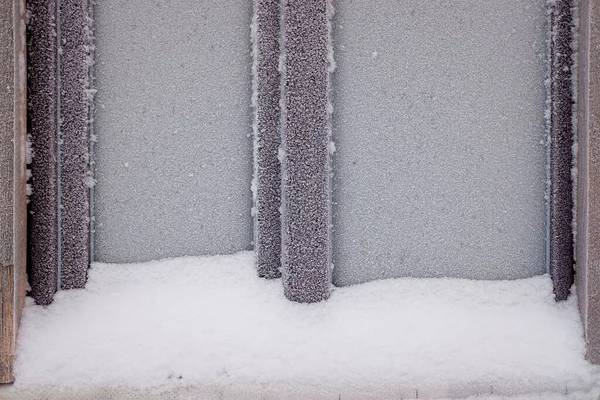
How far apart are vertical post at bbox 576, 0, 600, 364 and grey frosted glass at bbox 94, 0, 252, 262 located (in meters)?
0.77

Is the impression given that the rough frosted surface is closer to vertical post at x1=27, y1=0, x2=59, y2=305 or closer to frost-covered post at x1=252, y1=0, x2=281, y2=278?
frost-covered post at x1=252, y1=0, x2=281, y2=278

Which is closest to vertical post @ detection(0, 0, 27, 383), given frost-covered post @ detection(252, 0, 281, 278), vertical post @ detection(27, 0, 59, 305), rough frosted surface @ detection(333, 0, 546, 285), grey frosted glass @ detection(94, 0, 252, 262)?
vertical post @ detection(27, 0, 59, 305)

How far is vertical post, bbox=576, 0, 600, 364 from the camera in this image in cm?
109

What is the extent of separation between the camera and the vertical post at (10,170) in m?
1.05

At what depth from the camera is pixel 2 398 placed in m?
1.07

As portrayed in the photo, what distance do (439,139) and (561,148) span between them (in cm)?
29

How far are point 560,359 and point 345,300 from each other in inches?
20.0

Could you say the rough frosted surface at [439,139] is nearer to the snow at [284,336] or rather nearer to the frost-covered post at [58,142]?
the snow at [284,336]

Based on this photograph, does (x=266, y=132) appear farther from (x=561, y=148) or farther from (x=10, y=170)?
(x=561, y=148)

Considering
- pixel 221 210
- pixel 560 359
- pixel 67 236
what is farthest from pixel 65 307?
pixel 560 359

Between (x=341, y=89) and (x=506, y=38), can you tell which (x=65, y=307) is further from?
(x=506, y=38)

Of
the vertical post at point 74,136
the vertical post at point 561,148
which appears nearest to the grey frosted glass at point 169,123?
the vertical post at point 74,136

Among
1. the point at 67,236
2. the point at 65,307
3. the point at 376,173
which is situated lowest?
the point at 65,307

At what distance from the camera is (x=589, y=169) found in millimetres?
1093
